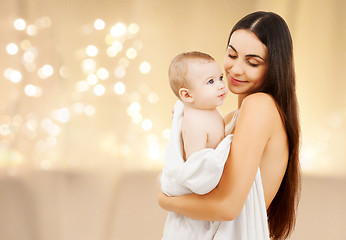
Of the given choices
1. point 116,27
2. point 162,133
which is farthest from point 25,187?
point 116,27

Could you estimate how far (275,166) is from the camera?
4.29 ft

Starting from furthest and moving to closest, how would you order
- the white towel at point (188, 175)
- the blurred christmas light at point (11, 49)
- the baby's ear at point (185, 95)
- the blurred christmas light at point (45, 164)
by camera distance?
the blurred christmas light at point (45, 164), the blurred christmas light at point (11, 49), the baby's ear at point (185, 95), the white towel at point (188, 175)

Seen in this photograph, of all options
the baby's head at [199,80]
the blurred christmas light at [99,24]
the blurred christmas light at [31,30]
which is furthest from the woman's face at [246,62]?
the blurred christmas light at [31,30]

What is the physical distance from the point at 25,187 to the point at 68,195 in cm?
26

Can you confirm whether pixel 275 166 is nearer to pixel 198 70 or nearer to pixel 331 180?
pixel 198 70

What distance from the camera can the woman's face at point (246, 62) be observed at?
128 centimetres

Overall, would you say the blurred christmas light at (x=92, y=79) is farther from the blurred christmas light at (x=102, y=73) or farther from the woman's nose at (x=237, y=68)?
the woman's nose at (x=237, y=68)

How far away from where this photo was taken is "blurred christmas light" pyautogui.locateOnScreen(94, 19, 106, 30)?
2848 millimetres

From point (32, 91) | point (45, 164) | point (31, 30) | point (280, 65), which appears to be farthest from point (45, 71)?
point (280, 65)

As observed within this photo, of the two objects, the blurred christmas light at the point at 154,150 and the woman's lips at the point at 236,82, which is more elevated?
Answer: the woman's lips at the point at 236,82

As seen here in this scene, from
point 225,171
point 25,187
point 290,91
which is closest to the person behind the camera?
point 225,171

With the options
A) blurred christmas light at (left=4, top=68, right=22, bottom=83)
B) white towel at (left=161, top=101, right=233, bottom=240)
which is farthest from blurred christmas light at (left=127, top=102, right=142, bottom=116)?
white towel at (left=161, top=101, right=233, bottom=240)

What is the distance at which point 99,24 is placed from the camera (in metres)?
2.85

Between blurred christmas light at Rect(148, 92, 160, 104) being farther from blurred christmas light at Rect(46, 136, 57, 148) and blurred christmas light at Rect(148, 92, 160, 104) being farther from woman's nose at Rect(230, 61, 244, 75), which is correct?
woman's nose at Rect(230, 61, 244, 75)
